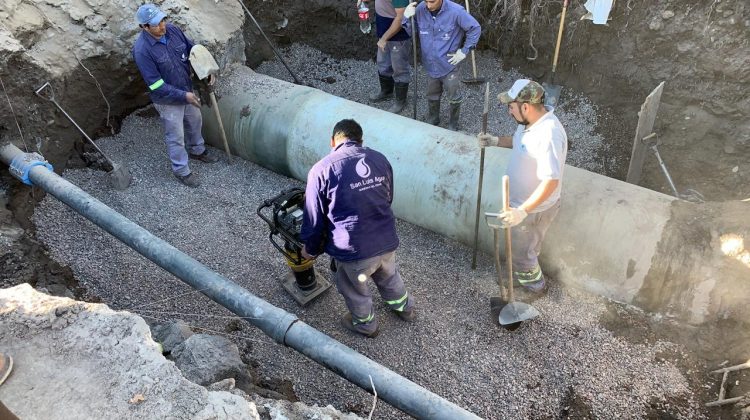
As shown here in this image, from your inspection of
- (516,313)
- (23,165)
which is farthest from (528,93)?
(23,165)

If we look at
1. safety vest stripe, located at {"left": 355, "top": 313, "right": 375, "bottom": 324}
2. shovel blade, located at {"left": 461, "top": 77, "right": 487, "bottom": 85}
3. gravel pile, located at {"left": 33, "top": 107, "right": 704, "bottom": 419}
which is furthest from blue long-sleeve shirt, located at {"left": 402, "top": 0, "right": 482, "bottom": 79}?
safety vest stripe, located at {"left": 355, "top": 313, "right": 375, "bottom": 324}

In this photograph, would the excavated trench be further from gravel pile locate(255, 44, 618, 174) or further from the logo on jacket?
the logo on jacket

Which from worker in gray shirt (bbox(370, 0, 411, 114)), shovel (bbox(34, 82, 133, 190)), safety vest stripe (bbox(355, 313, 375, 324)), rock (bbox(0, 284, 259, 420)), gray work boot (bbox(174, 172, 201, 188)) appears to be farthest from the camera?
worker in gray shirt (bbox(370, 0, 411, 114))

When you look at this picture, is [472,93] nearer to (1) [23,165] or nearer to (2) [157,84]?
(2) [157,84]

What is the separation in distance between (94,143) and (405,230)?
11.5 ft

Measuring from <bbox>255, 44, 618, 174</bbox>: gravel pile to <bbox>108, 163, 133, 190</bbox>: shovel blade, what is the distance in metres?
2.88

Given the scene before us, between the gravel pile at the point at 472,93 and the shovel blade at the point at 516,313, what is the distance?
247 cm

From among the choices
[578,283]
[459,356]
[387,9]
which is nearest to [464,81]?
[387,9]

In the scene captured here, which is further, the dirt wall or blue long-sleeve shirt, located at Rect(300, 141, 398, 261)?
the dirt wall

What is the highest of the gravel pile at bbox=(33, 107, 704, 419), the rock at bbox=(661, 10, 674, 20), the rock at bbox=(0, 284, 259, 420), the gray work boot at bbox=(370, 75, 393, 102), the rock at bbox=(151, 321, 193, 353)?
the rock at bbox=(661, 10, 674, 20)

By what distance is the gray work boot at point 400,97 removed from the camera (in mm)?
6789

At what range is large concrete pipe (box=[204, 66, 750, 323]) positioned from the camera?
12.7 feet

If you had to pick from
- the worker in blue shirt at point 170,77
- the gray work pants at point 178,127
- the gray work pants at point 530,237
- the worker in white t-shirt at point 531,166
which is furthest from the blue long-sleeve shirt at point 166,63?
the gray work pants at point 530,237

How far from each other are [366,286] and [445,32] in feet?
10.7
